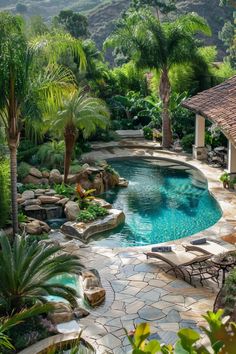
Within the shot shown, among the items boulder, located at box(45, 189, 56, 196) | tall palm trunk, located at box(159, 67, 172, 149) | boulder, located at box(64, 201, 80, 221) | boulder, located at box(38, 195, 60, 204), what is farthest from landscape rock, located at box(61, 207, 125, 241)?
tall palm trunk, located at box(159, 67, 172, 149)

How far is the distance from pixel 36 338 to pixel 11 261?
140 centimetres

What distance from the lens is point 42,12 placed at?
10006 centimetres

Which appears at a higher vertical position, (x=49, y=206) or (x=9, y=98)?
(x=9, y=98)

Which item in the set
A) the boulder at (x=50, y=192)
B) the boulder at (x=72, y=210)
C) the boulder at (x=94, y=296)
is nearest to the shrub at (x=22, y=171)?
the boulder at (x=50, y=192)

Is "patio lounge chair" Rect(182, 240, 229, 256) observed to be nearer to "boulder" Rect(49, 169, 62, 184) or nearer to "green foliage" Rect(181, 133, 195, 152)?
"boulder" Rect(49, 169, 62, 184)

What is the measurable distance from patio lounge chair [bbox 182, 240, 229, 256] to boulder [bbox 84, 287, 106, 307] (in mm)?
2745

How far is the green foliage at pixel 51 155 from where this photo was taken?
68.2ft

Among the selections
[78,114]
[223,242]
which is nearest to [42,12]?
[78,114]

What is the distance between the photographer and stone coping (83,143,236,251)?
14.6 m

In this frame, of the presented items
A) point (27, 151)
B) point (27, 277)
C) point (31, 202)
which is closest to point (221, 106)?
point (31, 202)

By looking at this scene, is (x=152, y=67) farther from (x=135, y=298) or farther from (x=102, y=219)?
(x=135, y=298)

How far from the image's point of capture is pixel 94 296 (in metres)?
10.3

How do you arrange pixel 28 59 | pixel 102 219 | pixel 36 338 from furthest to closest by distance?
pixel 102 219, pixel 28 59, pixel 36 338

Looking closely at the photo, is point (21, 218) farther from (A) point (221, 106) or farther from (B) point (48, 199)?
(A) point (221, 106)
